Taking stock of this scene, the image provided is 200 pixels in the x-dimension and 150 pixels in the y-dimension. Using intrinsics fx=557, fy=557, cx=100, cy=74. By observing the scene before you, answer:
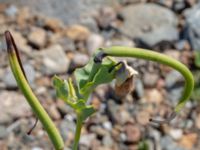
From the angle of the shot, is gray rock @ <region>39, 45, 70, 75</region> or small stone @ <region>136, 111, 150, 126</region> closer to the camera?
small stone @ <region>136, 111, 150, 126</region>

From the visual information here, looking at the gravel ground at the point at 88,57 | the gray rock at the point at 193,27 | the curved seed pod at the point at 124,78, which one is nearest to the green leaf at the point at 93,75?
the curved seed pod at the point at 124,78

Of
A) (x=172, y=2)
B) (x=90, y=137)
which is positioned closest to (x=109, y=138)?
(x=90, y=137)

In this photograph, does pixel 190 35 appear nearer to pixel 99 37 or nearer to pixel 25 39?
pixel 99 37

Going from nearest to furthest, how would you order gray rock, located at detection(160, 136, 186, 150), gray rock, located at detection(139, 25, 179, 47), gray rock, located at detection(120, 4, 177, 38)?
gray rock, located at detection(160, 136, 186, 150) → gray rock, located at detection(139, 25, 179, 47) → gray rock, located at detection(120, 4, 177, 38)

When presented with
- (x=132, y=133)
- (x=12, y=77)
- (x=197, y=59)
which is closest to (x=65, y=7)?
(x=12, y=77)

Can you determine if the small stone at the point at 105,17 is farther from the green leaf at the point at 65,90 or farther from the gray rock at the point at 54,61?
the green leaf at the point at 65,90

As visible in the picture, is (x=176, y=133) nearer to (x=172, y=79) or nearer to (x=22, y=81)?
(x=172, y=79)

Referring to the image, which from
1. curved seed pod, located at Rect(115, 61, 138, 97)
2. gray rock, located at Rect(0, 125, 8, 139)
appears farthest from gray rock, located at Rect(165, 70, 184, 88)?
curved seed pod, located at Rect(115, 61, 138, 97)

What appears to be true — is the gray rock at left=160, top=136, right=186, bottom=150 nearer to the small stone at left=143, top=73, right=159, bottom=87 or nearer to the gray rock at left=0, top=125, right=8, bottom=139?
the small stone at left=143, top=73, right=159, bottom=87

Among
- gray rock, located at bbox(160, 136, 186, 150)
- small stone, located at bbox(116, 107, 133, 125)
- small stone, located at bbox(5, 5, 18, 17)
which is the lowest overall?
gray rock, located at bbox(160, 136, 186, 150)
